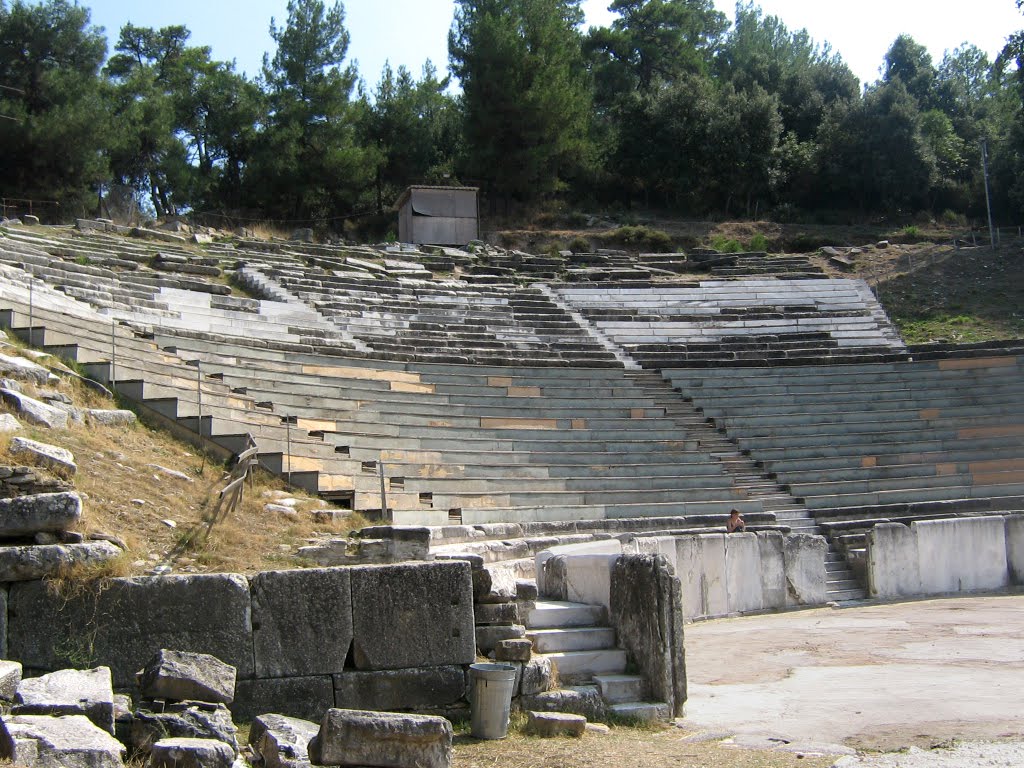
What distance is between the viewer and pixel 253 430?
1232cm

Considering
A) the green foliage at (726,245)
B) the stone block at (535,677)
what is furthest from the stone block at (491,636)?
the green foliage at (726,245)

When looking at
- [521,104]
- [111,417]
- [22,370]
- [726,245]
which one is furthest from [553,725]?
[521,104]

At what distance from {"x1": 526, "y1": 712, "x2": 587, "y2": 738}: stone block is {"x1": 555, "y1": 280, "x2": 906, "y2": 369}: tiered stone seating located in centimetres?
1429

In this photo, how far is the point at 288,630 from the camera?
6191 mm

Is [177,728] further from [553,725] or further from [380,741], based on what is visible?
[553,725]

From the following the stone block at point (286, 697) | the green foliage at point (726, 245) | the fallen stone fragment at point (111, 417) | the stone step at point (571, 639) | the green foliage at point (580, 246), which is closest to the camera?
the stone block at point (286, 697)

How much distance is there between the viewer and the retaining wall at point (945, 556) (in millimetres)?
13727

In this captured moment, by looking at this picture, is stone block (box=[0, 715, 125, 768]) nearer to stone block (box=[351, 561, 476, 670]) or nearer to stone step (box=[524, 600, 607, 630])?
stone block (box=[351, 561, 476, 670])

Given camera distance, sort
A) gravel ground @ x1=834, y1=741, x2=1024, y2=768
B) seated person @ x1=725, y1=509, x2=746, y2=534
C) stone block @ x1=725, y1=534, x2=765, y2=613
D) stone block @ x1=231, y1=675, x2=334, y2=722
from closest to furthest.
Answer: gravel ground @ x1=834, y1=741, x2=1024, y2=768, stone block @ x1=231, y1=675, x2=334, y2=722, stone block @ x1=725, y1=534, x2=765, y2=613, seated person @ x1=725, y1=509, x2=746, y2=534

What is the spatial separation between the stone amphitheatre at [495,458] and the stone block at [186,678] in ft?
0.24

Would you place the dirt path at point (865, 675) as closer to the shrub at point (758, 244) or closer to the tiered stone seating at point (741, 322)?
the tiered stone seating at point (741, 322)

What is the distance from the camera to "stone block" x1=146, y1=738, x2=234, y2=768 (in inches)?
188

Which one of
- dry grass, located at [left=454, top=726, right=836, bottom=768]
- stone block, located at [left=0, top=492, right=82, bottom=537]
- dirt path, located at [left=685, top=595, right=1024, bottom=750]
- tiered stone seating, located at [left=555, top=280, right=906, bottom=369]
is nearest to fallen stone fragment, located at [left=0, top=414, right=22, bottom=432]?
stone block, located at [left=0, top=492, right=82, bottom=537]

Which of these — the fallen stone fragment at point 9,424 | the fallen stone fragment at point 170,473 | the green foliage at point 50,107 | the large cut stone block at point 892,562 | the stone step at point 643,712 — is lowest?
the large cut stone block at point 892,562
